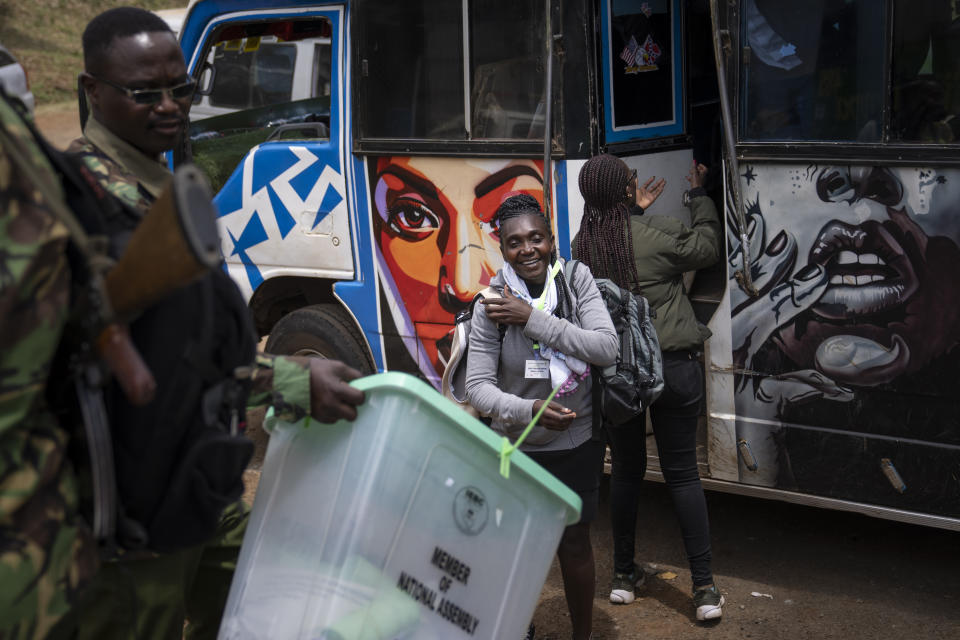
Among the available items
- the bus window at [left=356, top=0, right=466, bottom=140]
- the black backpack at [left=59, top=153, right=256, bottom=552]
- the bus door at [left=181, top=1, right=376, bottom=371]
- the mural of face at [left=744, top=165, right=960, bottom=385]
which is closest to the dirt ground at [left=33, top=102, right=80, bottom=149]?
the bus door at [left=181, top=1, right=376, bottom=371]

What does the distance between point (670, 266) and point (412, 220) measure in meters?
1.43

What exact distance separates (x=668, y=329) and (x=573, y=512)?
1490mm

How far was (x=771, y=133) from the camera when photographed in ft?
12.5

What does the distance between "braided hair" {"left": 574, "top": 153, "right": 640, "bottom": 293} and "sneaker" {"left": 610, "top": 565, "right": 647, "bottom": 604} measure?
126 centimetres

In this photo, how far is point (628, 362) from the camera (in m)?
3.34

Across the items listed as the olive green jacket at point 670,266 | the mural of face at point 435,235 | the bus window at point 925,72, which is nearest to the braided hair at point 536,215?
the olive green jacket at point 670,266

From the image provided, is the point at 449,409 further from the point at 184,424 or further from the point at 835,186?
the point at 835,186

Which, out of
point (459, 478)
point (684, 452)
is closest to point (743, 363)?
point (684, 452)

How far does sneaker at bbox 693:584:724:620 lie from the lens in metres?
3.84

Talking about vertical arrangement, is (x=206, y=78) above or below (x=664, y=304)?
above

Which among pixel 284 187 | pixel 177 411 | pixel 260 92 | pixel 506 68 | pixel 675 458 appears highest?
pixel 260 92

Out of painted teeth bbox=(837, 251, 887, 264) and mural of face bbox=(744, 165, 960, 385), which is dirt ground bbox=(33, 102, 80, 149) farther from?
painted teeth bbox=(837, 251, 887, 264)

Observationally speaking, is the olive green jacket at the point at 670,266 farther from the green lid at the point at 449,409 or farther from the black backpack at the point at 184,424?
the black backpack at the point at 184,424

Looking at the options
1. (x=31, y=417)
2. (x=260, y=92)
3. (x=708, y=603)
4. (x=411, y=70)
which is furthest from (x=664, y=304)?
(x=260, y=92)
